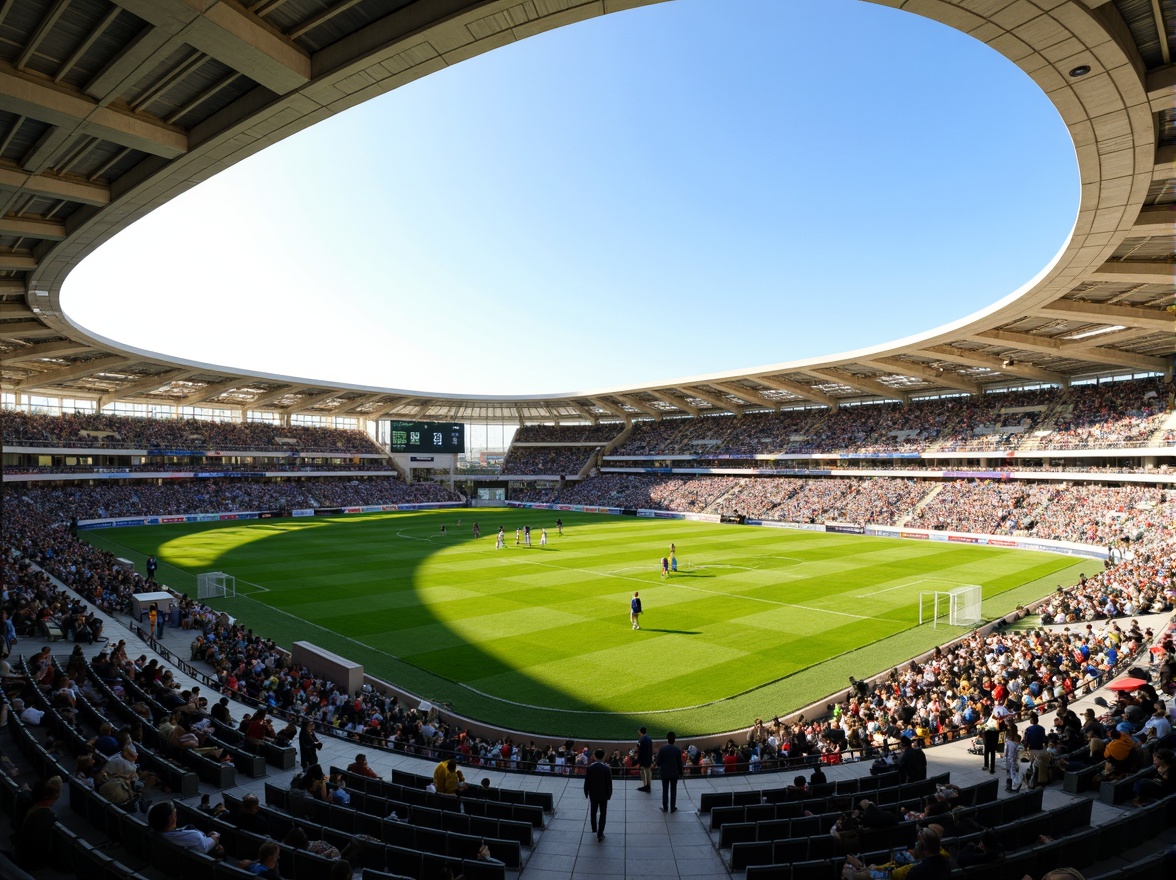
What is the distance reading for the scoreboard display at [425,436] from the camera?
67.9 m

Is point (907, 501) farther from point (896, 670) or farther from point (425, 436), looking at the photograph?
point (425, 436)

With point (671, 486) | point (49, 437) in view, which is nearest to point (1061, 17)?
point (671, 486)

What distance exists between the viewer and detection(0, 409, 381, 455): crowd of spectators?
5191cm

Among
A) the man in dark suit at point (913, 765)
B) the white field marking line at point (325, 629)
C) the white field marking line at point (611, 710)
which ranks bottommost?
the white field marking line at point (325, 629)

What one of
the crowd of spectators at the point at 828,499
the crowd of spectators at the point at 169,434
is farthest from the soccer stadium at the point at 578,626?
the crowd of spectators at the point at 169,434

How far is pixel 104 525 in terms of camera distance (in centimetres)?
5084

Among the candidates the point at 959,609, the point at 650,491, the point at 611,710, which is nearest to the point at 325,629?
the point at 611,710

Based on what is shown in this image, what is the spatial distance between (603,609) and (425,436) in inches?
1872

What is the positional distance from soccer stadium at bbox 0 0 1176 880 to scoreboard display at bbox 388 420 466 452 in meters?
20.1

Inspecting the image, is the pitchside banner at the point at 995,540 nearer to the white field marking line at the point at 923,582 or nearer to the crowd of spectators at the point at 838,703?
the crowd of spectators at the point at 838,703

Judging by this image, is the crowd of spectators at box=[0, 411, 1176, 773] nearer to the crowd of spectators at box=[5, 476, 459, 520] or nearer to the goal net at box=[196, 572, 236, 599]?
the goal net at box=[196, 572, 236, 599]

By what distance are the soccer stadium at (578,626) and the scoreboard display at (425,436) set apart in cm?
2007

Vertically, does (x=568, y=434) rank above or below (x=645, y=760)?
above

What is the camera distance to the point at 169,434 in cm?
6297
